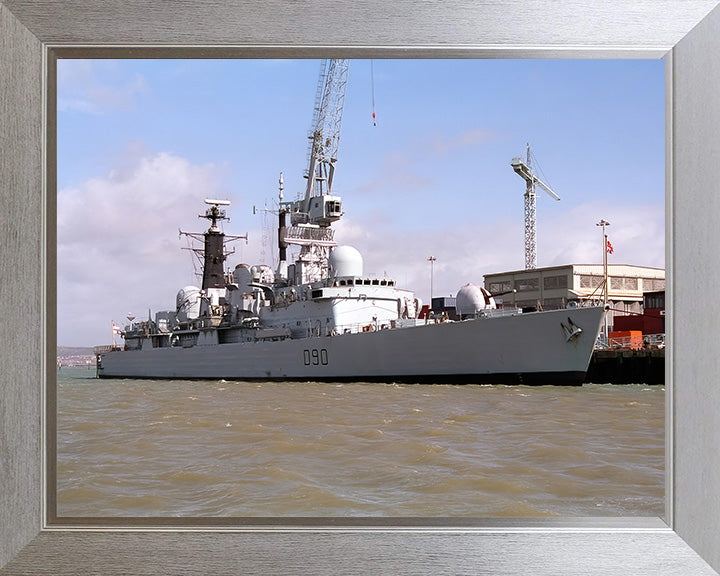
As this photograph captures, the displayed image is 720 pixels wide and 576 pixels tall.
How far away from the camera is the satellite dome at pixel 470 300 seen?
17.0m

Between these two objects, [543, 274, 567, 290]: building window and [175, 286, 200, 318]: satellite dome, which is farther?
[175, 286, 200, 318]: satellite dome

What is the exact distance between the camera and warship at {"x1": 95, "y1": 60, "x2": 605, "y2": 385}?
14961 mm

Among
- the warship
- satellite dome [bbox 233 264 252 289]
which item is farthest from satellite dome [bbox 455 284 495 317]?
satellite dome [bbox 233 264 252 289]

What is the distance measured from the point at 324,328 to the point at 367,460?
14.5 meters

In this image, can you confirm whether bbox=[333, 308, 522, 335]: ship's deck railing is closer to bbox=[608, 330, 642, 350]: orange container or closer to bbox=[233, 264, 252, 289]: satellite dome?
bbox=[608, 330, 642, 350]: orange container

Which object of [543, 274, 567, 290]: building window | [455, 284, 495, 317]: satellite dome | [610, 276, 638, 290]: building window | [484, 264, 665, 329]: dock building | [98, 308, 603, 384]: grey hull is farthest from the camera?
[543, 274, 567, 290]: building window

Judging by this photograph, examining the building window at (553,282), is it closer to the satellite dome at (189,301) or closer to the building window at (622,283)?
the building window at (622,283)

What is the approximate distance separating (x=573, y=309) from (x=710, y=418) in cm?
1291

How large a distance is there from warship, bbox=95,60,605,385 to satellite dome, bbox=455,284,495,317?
1.1 inches

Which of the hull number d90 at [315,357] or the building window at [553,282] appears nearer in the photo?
the hull number d90 at [315,357]

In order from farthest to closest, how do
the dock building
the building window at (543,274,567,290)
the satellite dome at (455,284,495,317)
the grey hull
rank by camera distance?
the building window at (543,274,567,290) → the dock building → the satellite dome at (455,284,495,317) → the grey hull

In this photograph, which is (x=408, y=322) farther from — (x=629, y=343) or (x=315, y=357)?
(x=629, y=343)

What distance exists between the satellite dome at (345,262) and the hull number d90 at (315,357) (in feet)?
9.73

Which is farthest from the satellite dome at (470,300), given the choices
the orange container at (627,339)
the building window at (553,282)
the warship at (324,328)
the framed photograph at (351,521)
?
Answer: the framed photograph at (351,521)
